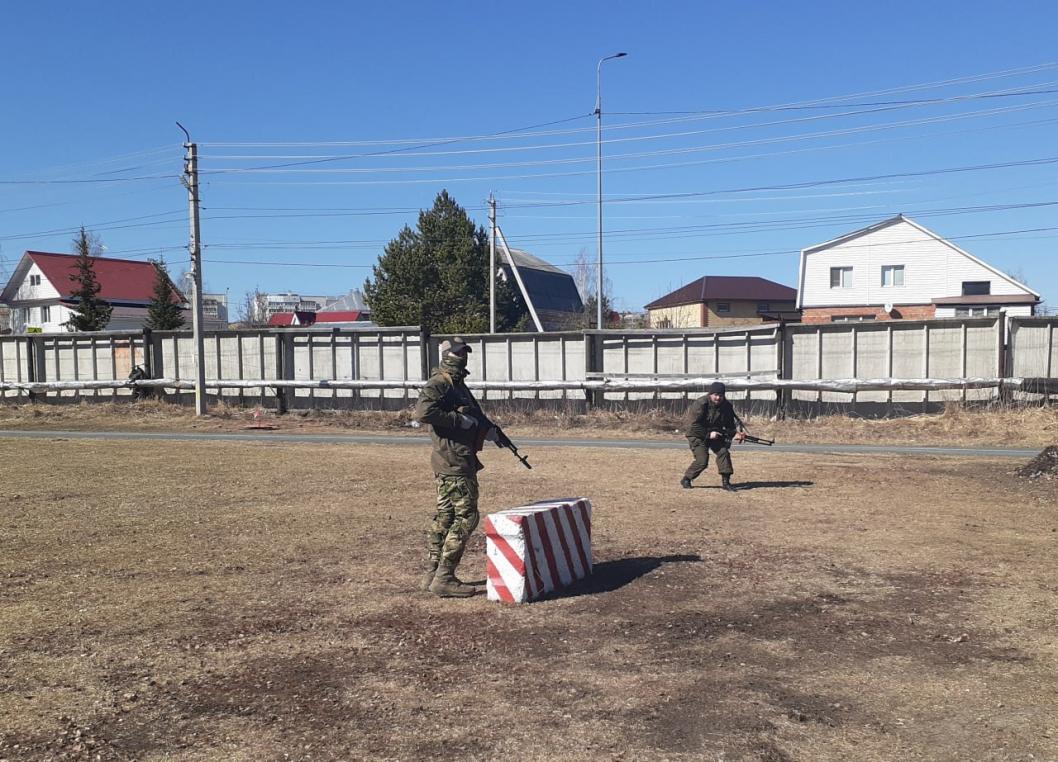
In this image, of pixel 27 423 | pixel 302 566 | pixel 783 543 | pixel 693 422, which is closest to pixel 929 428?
pixel 693 422

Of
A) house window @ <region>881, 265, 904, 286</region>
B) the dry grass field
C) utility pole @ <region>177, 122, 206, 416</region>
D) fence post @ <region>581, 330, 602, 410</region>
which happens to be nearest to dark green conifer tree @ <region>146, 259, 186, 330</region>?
utility pole @ <region>177, 122, 206, 416</region>

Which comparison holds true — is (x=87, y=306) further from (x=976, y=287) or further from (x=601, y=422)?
(x=976, y=287)

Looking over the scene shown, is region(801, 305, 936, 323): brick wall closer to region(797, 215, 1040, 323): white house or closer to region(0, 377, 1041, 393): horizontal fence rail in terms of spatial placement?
region(797, 215, 1040, 323): white house

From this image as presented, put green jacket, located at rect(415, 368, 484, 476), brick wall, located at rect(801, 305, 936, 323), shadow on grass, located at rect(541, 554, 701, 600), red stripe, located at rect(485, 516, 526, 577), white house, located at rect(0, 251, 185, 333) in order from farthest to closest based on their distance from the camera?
white house, located at rect(0, 251, 185, 333)
brick wall, located at rect(801, 305, 936, 323)
shadow on grass, located at rect(541, 554, 701, 600)
green jacket, located at rect(415, 368, 484, 476)
red stripe, located at rect(485, 516, 526, 577)

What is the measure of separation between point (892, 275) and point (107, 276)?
55.7 meters

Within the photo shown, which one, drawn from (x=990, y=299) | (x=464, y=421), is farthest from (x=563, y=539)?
(x=990, y=299)

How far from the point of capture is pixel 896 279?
5556 centimetres

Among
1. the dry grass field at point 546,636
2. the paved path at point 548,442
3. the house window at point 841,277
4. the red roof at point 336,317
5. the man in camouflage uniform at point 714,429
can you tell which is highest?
the house window at point 841,277

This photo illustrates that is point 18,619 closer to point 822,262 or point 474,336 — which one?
point 474,336

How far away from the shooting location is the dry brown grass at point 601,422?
18.8 meters

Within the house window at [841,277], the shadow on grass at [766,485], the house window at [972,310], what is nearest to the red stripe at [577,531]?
the shadow on grass at [766,485]

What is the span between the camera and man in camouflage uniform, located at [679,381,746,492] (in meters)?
12.8

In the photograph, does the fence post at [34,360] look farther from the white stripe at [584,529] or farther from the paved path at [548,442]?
the white stripe at [584,529]

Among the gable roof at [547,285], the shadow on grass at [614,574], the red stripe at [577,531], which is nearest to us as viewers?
the shadow on grass at [614,574]
